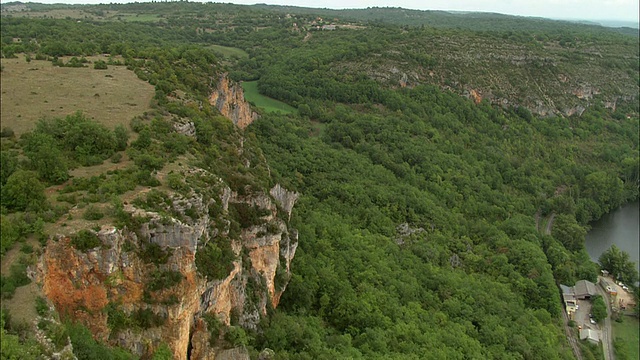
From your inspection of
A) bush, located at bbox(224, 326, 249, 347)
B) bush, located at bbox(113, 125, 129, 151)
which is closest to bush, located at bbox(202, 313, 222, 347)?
bush, located at bbox(224, 326, 249, 347)

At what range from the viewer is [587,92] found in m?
116

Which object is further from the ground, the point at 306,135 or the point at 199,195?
the point at 199,195

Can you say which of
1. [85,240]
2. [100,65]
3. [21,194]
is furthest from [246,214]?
[100,65]

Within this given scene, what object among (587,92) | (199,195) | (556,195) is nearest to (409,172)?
(556,195)

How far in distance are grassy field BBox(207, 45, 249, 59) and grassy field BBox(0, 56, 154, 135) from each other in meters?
67.1

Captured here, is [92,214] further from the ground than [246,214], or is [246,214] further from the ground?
[92,214]

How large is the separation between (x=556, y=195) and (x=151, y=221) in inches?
3230

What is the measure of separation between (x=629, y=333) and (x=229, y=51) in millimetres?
93111

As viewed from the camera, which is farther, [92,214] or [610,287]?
[610,287]

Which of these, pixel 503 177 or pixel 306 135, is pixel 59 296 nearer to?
pixel 306 135

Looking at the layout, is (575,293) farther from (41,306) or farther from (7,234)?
(7,234)

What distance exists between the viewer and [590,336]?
165ft

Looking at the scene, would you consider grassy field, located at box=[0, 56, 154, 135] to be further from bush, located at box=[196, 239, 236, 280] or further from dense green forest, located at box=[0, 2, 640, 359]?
bush, located at box=[196, 239, 236, 280]

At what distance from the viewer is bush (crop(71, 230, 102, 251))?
720 inches
